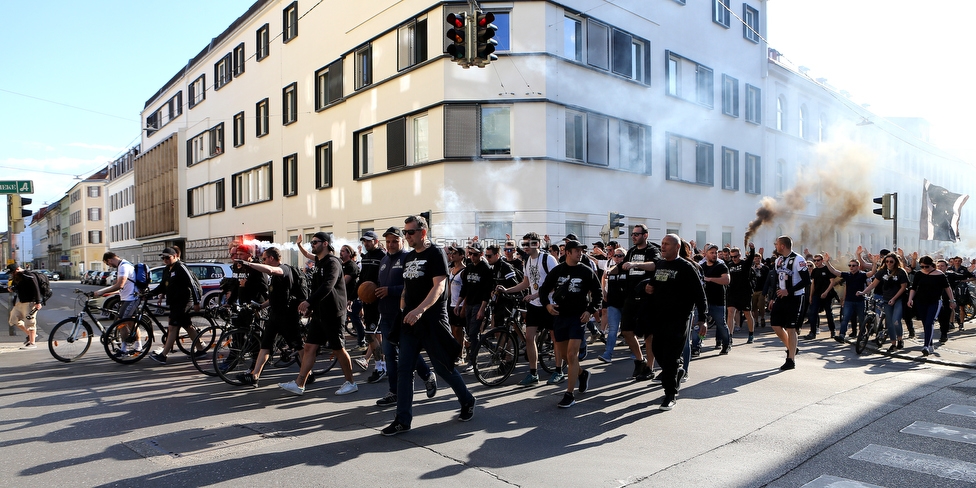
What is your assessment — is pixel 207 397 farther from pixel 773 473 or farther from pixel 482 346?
pixel 773 473

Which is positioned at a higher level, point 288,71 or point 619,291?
point 288,71

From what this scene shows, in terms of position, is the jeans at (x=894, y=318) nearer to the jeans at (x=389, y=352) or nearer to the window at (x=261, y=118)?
the jeans at (x=389, y=352)

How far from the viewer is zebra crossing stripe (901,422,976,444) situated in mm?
5637

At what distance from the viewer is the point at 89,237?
3241 inches

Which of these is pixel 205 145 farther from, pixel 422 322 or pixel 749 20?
pixel 422 322

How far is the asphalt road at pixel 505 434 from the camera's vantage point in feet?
15.3

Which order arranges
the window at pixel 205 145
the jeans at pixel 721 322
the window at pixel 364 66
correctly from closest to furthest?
1. the jeans at pixel 721 322
2. the window at pixel 364 66
3. the window at pixel 205 145

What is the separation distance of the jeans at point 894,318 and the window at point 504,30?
12.3 m

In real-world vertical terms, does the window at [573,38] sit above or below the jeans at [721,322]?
above

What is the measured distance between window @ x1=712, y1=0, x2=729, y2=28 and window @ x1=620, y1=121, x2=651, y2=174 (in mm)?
7112

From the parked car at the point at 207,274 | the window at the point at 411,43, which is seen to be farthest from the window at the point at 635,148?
the parked car at the point at 207,274

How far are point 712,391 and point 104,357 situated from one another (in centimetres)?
896

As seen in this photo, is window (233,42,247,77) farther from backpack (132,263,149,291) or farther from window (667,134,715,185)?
backpack (132,263,149,291)

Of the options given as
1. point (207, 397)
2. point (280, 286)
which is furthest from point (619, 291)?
point (207, 397)
